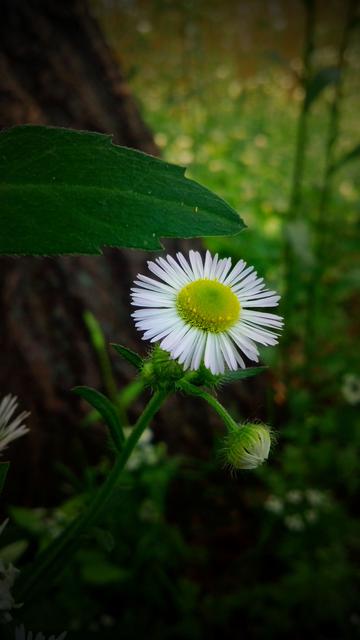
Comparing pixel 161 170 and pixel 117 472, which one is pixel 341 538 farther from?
pixel 161 170

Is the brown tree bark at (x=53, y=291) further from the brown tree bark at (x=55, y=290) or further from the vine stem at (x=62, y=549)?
the vine stem at (x=62, y=549)

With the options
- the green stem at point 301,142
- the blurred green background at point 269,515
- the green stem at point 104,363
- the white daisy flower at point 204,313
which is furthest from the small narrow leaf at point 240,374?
the green stem at point 301,142

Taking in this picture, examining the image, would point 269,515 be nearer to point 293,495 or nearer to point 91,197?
point 293,495

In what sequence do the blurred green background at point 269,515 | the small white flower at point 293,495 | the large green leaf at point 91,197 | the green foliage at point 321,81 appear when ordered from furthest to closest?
1. the small white flower at point 293,495
2. the green foliage at point 321,81
3. the blurred green background at point 269,515
4. the large green leaf at point 91,197

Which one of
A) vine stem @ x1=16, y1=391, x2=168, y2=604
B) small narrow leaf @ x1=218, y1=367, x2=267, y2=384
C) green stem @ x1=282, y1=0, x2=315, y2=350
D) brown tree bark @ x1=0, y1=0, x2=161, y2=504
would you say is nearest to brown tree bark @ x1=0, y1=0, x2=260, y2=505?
brown tree bark @ x1=0, y1=0, x2=161, y2=504

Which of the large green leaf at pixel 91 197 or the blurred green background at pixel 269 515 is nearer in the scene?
the large green leaf at pixel 91 197

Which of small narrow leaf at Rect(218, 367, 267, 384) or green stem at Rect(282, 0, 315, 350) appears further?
green stem at Rect(282, 0, 315, 350)

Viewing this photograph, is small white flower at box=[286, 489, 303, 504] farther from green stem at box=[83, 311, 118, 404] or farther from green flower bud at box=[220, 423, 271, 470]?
green flower bud at box=[220, 423, 271, 470]
